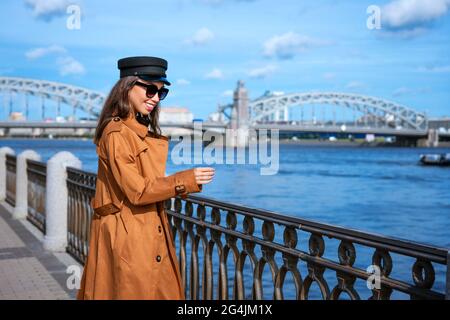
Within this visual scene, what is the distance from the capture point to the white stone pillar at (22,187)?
985 centimetres

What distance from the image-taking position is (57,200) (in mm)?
7258

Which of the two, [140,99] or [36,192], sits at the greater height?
[140,99]

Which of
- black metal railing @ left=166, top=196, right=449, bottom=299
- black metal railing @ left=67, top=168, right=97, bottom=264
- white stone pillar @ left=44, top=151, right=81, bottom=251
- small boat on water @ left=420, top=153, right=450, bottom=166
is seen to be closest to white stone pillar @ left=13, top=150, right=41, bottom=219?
white stone pillar @ left=44, top=151, right=81, bottom=251

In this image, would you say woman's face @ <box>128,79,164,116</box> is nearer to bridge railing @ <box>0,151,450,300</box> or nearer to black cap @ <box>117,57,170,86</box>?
black cap @ <box>117,57,170,86</box>

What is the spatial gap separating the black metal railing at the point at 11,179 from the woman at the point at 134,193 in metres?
8.55

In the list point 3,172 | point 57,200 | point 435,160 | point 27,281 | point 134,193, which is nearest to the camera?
point 134,193

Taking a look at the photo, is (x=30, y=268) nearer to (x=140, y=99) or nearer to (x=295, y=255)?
(x=295, y=255)

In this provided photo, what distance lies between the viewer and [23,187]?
9977 mm

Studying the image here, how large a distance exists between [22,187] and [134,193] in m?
7.85

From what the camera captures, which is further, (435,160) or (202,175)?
(435,160)

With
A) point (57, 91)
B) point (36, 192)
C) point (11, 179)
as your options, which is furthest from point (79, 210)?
point (57, 91)

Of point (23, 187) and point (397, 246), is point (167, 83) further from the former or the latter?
point (23, 187)

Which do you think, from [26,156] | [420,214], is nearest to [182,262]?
[26,156]

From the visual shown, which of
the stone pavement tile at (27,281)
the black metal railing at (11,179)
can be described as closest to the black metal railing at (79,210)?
the stone pavement tile at (27,281)
